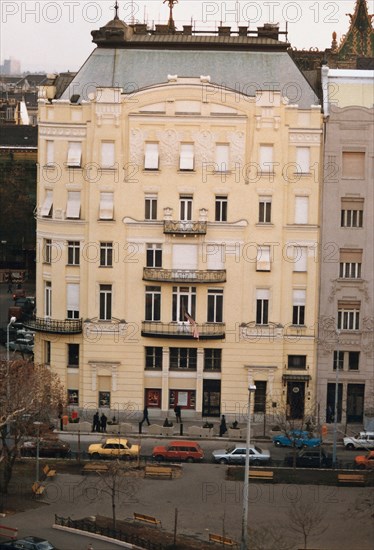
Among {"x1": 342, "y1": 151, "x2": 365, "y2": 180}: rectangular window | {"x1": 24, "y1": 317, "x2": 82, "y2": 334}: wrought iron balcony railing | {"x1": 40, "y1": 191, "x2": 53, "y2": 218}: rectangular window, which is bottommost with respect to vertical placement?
{"x1": 24, "y1": 317, "x2": 82, "y2": 334}: wrought iron balcony railing

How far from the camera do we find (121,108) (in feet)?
285

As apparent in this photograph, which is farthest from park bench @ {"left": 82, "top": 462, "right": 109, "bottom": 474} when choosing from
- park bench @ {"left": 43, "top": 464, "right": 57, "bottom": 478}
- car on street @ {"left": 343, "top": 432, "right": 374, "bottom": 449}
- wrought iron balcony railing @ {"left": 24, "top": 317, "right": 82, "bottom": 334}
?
car on street @ {"left": 343, "top": 432, "right": 374, "bottom": 449}

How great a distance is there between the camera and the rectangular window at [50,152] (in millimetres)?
88500

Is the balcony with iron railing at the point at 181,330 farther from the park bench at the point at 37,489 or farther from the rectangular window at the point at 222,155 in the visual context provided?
the park bench at the point at 37,489

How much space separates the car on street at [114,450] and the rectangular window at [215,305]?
470 inches

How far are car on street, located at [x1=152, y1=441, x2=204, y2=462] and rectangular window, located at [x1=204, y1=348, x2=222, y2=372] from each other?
9.76 m

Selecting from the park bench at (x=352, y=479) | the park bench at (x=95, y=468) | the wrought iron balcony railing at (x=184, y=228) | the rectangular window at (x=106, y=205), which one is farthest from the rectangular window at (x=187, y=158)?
the park bench at (x=352, y=479)

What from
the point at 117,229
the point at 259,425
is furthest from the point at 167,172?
the point at 259,425

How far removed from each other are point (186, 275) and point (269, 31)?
17006 millimetres

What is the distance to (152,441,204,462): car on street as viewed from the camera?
7956cm

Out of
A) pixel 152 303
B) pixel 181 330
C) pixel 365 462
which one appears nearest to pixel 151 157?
pixel 152 303

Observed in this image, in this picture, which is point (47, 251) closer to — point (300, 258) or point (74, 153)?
point (74, 153)

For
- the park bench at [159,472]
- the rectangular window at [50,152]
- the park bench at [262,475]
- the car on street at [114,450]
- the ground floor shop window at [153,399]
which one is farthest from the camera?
the ground floor shop window at [153,399]

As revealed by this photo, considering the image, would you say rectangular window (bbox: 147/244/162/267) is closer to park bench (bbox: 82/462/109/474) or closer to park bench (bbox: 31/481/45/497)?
park bench (bbox: 82/462/109/474)
